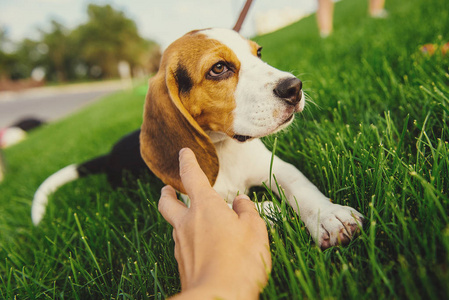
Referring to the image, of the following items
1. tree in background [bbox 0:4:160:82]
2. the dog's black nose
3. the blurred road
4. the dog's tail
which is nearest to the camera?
the dog's black nose

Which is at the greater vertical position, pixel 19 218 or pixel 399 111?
pixel 399 111

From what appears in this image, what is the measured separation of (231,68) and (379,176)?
1005 mm

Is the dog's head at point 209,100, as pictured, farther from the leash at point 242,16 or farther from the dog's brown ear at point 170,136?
the leash at point 242,16

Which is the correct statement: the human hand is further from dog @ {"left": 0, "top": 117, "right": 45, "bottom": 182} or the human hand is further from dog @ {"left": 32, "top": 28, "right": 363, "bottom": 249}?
dog @ {"left": 0, "top": 117, "right": 45, "bottom": 182}

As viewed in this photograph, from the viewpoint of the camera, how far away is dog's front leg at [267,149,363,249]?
1.19 metres

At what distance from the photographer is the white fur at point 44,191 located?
94.7 inches

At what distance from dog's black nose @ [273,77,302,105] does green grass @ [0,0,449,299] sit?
326 millimetres

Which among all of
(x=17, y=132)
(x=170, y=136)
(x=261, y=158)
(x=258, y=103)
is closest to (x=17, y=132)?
(x=17, y=132)

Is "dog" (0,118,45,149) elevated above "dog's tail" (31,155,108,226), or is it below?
below

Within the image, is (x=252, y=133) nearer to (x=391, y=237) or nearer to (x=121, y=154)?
(x=391, y=237)

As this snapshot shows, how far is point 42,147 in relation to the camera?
21.2 ft

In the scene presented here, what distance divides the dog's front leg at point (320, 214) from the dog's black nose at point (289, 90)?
0.39 meters

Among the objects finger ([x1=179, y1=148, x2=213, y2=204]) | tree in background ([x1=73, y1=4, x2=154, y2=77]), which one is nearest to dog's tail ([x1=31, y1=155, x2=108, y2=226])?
finger ([x1=179, y1=148, x2=213, y2=204])

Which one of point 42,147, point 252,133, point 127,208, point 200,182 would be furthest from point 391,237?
point 42,147
